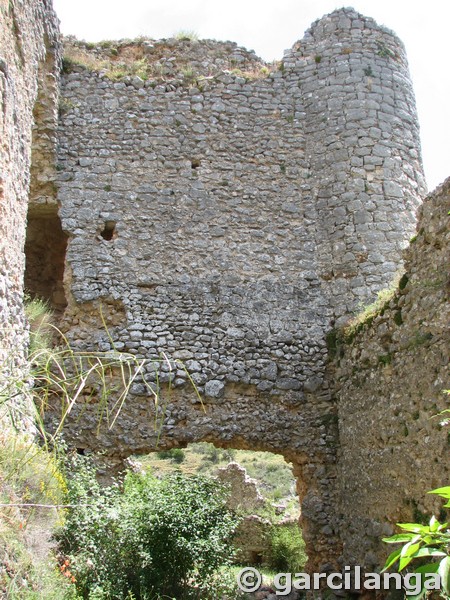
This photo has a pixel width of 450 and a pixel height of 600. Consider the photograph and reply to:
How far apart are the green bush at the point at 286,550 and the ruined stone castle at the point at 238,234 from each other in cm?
449

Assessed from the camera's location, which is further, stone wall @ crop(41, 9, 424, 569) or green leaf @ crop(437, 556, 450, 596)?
stone wall @ crop(41, 9, 424, 569)

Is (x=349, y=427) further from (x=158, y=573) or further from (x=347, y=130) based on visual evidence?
(x=347, y=130)

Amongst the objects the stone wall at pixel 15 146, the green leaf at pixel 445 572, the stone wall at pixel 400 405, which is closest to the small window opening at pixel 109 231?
the stone wall at pixel 15 146

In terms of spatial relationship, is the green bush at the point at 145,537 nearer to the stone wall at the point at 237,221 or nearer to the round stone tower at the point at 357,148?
the stone wall at the point at 237,221

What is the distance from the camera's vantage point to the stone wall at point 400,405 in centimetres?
555

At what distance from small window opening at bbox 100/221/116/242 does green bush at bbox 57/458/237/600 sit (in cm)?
314

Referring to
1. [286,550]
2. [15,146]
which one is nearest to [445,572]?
[15,146]

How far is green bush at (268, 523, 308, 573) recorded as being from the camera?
11.9 metres

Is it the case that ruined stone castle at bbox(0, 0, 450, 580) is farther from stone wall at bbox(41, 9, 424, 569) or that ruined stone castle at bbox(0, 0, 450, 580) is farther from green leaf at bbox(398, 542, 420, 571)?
green leaf at bbox(398, 542, 420, 571)

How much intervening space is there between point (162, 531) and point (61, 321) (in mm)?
3172

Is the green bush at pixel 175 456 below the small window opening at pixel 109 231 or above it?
below

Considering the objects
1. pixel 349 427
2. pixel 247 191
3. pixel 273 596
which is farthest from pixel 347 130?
pixel 273 596

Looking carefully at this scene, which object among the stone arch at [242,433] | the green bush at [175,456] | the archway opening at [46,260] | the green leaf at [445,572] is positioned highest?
the archway opening at [46,260]

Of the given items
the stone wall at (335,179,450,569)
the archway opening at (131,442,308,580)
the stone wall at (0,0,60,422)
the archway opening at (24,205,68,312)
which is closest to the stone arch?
the stone wall at (335,179,450,569)
